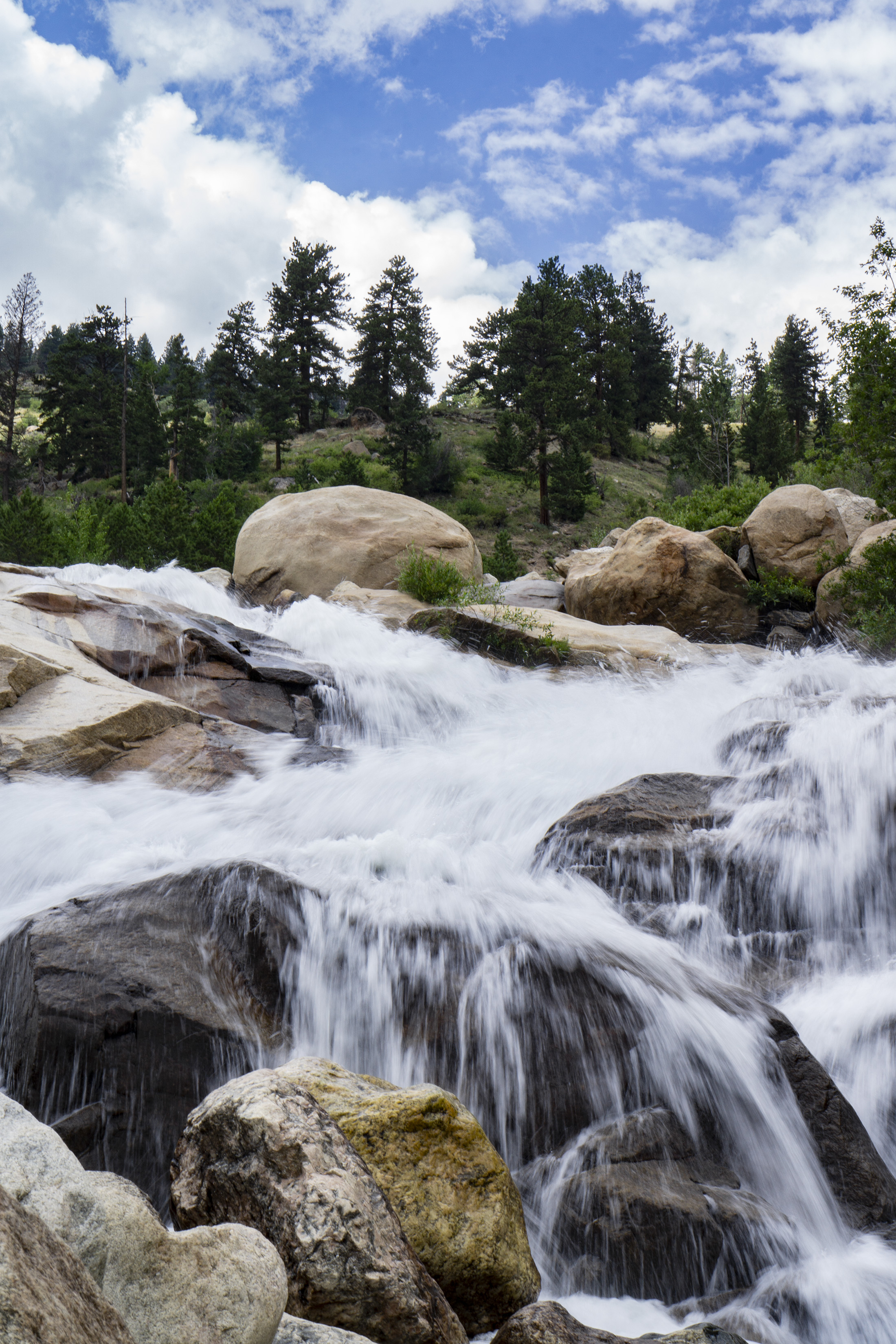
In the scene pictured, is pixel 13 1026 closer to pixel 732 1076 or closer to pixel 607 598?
pixel 732 1076

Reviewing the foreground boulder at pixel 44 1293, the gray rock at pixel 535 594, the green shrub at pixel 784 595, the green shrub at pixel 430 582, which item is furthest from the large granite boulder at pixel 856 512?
the foreground boulder at pixel 44 1293

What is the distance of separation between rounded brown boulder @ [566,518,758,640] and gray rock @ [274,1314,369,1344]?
14.8 m

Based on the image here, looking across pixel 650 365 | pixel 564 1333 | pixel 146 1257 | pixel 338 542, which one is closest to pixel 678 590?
pixel 338 542

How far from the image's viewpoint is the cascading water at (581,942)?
3936 mm

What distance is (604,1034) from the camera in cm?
438

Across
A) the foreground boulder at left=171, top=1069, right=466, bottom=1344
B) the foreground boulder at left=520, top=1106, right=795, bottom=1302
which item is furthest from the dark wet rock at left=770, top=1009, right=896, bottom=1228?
the foreground boulder at left=171, top=1069, right=466, bottom=1344

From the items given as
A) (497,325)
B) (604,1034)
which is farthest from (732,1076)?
(497,325)

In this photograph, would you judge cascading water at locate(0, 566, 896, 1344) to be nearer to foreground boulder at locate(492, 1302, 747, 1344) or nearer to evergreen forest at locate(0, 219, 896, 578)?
foreground boulder at locate(492, 1302, 747, 1344)

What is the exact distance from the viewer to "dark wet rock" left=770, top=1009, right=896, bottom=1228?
3.92 meters

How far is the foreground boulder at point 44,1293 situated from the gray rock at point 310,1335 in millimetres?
730

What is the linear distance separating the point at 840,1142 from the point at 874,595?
12.6 m

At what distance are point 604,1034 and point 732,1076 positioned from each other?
26.3 inches

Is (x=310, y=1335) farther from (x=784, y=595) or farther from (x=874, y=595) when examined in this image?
(x=784, y=595)

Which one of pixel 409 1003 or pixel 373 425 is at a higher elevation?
pixel 373 425
